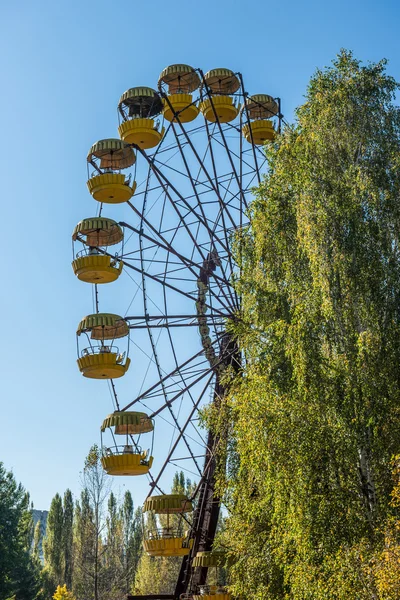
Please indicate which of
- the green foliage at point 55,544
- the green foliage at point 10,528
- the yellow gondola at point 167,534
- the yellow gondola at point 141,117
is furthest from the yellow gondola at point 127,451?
the green foliage at point 55,544

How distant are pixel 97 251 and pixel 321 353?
966 cm

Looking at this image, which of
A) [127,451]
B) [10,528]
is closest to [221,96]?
[127,451]

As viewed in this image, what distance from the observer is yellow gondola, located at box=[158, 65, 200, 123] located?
24.7m

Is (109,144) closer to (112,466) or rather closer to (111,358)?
(111,358)

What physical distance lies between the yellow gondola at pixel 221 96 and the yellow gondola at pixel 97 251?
19.8 feet

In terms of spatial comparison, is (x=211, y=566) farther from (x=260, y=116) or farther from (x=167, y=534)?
(x=260, y=116)

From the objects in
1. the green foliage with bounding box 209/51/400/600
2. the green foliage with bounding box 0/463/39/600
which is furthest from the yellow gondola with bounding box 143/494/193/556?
the green foliage with bounding box 0/463/39/600

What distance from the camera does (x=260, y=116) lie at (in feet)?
91.0

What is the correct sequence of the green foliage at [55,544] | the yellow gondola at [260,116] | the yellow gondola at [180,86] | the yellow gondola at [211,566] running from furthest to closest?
the green foliage at [55,544] → the yellow gondola at [260,116] → the yellow gondola at [180,86] → the yellow gondola at [211,566]

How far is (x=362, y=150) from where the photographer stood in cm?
1684

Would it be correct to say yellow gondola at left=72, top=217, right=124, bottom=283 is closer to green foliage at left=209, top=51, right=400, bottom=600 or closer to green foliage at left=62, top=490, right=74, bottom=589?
green foliage at left=209, top=51, right=400, bottom=600

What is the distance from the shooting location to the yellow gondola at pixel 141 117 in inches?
903

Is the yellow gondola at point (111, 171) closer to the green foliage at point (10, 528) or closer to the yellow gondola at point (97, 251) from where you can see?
the yellow gondola at point (97, 251)

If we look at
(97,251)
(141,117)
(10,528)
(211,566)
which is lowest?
(211,566)
